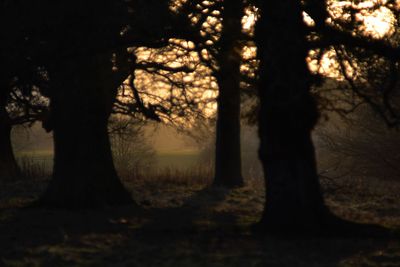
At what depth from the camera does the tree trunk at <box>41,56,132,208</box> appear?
43.4ft

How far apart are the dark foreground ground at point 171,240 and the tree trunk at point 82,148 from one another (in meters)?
0.60

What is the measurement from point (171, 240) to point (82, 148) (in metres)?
4.41

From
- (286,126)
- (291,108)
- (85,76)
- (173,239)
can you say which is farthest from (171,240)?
(85,76)

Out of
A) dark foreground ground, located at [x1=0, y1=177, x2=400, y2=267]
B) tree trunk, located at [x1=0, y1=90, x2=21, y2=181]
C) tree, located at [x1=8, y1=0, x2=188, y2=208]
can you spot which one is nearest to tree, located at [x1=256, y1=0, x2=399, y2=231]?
dark foreground ground, located at [x1=0, y1=177, x2=400, y2=267]

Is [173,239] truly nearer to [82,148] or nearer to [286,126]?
[286,126]

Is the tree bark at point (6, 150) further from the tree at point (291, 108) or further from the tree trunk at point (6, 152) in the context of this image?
the tree at point (291, 108)

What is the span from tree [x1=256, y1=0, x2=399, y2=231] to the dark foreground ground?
17.7 inches

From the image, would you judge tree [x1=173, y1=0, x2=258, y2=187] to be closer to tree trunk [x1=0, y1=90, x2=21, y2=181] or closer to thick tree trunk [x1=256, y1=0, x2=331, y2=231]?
thick tree trunk [x1=256, y1=0, x2=331, y2=231]

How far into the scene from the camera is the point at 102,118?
1360 centimetres

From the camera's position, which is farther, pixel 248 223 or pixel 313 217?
pixel 248 223

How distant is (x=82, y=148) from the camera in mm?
13414

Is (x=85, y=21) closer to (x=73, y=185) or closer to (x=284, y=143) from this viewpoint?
(x=284, y=143)

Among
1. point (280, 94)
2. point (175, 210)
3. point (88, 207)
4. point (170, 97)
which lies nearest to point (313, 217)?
point (280, 94)

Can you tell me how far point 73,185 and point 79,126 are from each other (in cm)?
115
